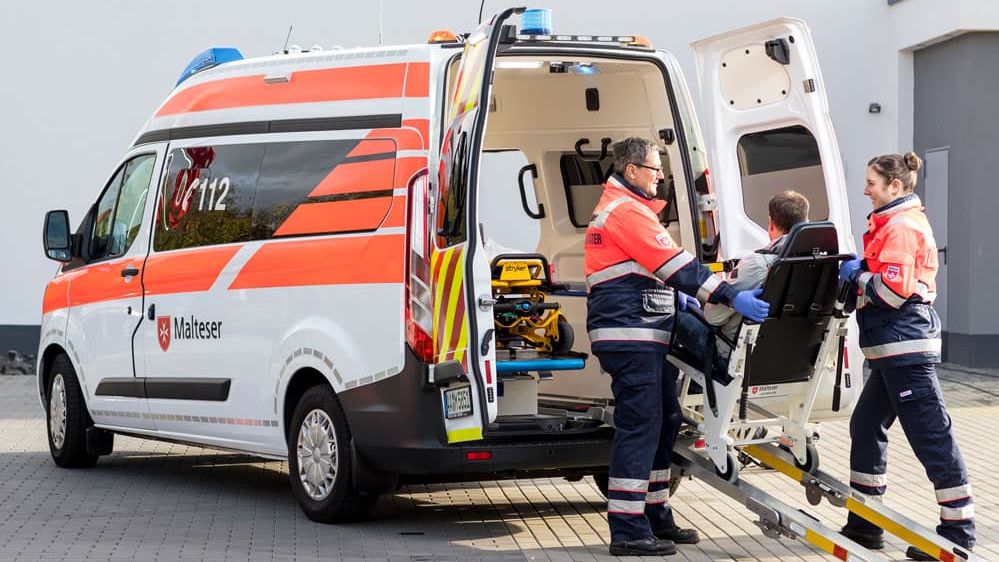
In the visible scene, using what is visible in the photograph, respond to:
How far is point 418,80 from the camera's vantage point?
23.9 feet

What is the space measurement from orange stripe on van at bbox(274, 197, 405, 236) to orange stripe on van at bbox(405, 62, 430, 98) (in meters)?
0.52

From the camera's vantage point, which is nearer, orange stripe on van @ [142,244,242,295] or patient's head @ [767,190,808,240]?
patient's head @ [767,190,808,240]

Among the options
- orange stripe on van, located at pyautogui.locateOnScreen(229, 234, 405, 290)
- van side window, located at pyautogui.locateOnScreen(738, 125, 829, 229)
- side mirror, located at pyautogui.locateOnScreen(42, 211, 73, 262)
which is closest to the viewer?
orange stripe on van, located at pyautogui.locateOnScreen(229, 234, 405, 290)

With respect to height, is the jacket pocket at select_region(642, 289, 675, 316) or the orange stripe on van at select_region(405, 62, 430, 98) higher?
the orange stripe on van at select_region(405, 62, 430, 98)

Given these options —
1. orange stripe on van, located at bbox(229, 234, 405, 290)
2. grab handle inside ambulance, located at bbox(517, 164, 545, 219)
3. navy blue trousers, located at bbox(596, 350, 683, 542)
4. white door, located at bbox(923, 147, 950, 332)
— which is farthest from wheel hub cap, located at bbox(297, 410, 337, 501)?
white door, located at bbox(923, 147, 950, 332)

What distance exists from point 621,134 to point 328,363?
242 cm

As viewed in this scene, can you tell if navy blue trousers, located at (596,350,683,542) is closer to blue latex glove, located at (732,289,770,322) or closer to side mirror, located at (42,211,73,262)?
blue latex glove, located at (732,289,770,322)

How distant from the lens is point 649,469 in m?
6.96

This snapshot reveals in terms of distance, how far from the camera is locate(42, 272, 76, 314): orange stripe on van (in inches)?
384

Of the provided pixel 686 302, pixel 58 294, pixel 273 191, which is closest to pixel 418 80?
pixel 273 191

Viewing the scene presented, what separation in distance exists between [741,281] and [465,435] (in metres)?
1.42

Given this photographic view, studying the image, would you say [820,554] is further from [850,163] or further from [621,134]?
[850,163]

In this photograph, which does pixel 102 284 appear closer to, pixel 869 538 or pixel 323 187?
pixel 323 187

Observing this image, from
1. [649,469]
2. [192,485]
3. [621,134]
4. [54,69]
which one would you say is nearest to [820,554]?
[649,469]
